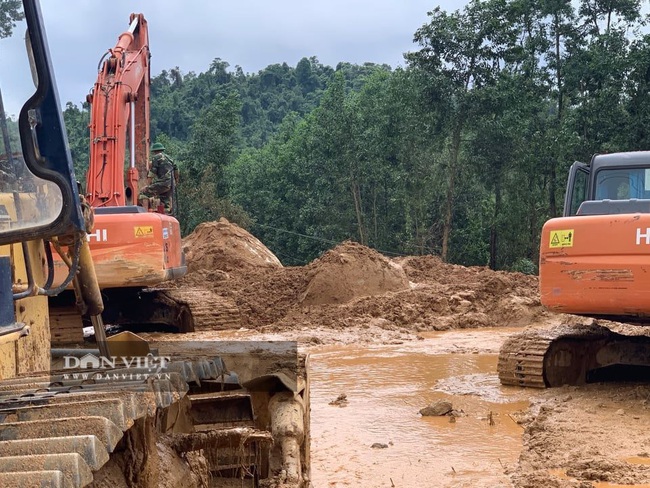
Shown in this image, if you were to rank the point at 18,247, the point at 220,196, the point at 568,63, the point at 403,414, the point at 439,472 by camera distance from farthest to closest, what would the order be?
the point at 220,196
the point at 568,63
the point at 403,414
the point at 439,472
the point at 18,247

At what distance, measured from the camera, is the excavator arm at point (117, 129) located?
34.0 feet

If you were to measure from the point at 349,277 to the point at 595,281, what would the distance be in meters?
8.73

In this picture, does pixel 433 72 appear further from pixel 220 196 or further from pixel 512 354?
pixel 512 354

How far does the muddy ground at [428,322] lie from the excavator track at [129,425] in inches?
78.8

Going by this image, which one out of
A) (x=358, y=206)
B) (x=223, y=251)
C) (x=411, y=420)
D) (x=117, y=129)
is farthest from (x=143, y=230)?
(x=358, y=206)

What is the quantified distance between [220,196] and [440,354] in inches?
903

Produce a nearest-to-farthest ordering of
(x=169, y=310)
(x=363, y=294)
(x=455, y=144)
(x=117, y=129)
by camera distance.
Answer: (x=117, y=129) < (x=169, y=310) < (x=363, y=294) < (x=455, y=144)

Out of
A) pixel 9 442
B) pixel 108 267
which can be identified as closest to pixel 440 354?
pixel 108 267

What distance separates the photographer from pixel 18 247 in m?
2.88

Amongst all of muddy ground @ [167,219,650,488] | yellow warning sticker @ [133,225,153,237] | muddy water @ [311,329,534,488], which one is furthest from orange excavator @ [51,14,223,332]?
muddy water @ [311,329,534,488]

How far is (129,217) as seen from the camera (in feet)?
30.3

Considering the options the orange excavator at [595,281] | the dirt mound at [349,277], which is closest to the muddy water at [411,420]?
the orange excavator at [595,281]

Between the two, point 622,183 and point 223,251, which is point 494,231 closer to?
point 223,251

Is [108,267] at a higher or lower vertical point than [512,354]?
higher
